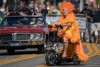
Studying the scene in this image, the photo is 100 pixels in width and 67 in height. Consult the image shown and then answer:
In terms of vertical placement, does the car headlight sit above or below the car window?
below

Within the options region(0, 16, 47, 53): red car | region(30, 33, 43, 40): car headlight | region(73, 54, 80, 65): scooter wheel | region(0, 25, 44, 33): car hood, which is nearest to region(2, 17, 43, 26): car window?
region(0, 25, 44, 33): car hood

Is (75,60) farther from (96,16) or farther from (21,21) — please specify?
(96,16)

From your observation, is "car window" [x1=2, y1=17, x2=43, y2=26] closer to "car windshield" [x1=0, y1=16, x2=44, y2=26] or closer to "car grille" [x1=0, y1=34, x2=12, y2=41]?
"car windshield" [x1=0, y1=16, x2=44, y2=26]

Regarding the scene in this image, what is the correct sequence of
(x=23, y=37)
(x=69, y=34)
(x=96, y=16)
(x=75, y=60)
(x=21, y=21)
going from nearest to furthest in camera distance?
(x=69, y=34) < (x=75, y=60) < (x=23, y=37) < (x=21, y=21) < (x=96, y=16)

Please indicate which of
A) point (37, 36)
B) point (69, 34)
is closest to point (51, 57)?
point (69, 34)

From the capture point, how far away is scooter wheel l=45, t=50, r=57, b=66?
15.7 metres

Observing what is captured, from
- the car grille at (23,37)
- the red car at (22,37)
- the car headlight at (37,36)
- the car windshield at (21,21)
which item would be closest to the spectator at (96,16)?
the car windshield at (21,21)

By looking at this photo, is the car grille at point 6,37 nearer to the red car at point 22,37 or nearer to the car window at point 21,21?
the red car at point 22,37

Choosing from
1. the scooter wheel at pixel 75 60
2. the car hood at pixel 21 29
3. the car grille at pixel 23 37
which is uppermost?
the car hood at pixel 21 29

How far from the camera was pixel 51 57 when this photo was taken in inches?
620

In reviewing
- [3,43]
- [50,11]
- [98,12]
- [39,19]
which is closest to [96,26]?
[98,12]

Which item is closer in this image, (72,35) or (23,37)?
(72,35)

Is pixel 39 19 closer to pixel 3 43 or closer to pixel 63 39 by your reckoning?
pixel 3 43

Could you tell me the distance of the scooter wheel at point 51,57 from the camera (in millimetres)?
15742
